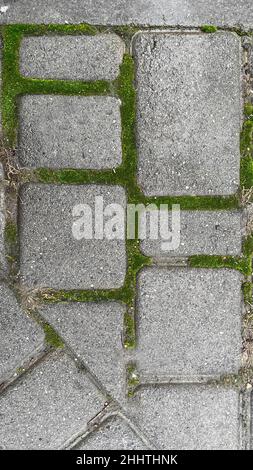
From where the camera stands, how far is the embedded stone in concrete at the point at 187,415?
329 centimetres

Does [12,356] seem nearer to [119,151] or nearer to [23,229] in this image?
[23,229]

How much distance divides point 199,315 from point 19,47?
2040 millimetres

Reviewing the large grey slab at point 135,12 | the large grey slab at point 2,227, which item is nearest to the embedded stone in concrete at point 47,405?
the large grey slab at point 2,227

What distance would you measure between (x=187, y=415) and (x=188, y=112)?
196 cm

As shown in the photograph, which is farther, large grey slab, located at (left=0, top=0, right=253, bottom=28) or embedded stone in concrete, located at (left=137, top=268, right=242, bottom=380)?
embedded stone in concrete, located at (left=137, top=268, right=242, bottom=380)

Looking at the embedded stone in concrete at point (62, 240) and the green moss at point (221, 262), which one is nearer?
the embedded stone in concrete at point (62, 240)

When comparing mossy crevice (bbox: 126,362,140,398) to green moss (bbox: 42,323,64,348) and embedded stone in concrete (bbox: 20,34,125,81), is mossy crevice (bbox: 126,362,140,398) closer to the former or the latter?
green moss (bbox: 42,323,64,348)

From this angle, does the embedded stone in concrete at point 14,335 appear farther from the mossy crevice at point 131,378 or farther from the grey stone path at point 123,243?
the mossy crevice at point 131,378

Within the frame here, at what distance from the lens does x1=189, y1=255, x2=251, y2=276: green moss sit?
3.31 metres

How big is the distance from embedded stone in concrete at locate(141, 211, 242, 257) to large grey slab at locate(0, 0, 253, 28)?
4.05 feet

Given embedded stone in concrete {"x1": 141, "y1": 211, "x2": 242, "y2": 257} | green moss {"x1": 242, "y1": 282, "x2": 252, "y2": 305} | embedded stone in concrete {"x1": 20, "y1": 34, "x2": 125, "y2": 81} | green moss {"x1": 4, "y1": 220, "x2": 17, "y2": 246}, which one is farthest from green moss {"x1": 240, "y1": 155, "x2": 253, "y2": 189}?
green moss {"x1": 4, "y1": 220, "x2": 17, "y2": 246}

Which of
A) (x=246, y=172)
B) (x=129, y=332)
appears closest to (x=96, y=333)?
(x=129, y=332)

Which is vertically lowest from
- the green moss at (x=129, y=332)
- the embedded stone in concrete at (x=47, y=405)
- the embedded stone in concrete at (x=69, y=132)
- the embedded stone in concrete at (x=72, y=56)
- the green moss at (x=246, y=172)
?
the embedded stone in concrete at (x=47, y=405)

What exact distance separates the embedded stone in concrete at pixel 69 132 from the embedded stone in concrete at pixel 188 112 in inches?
7.6
